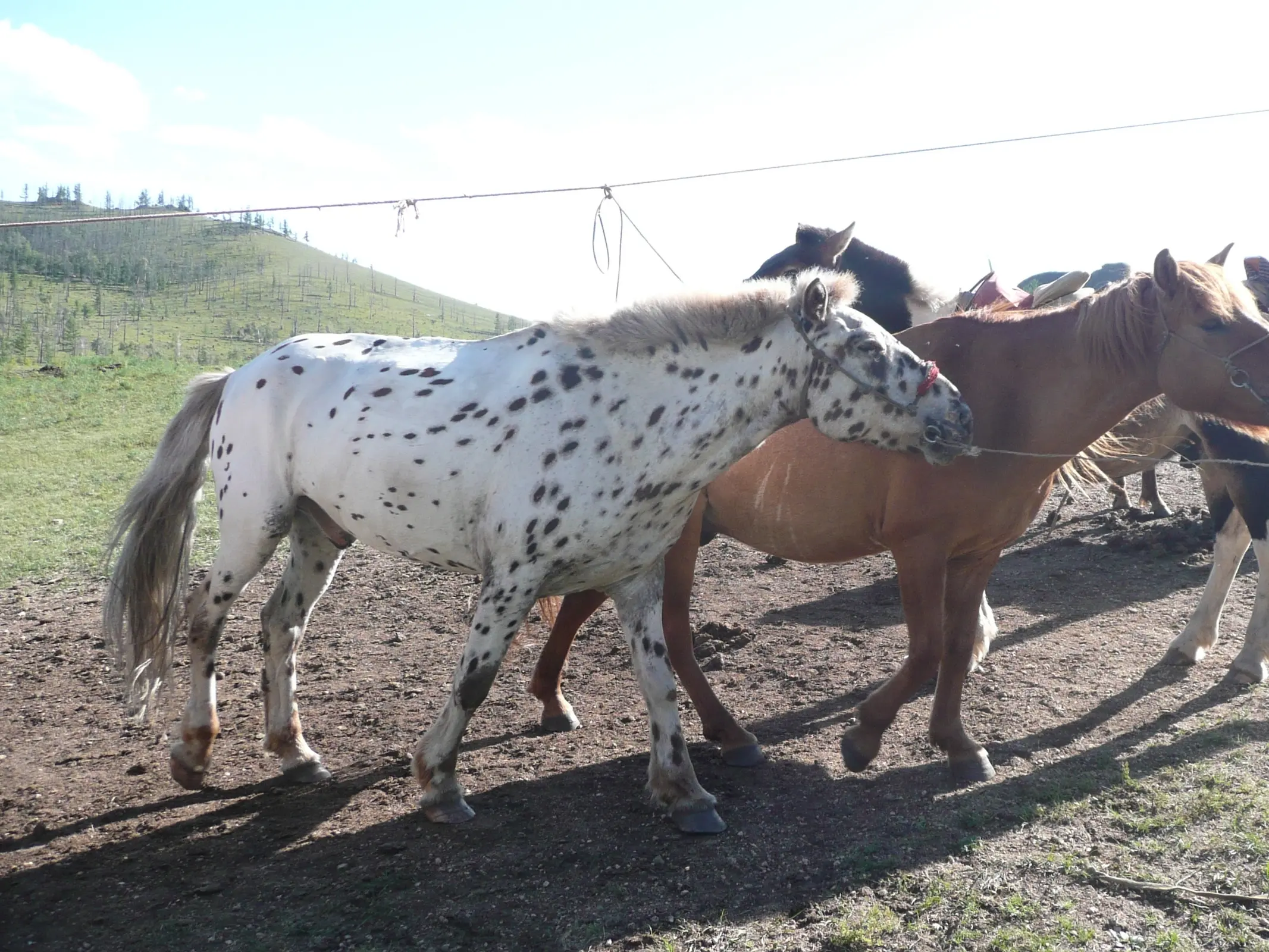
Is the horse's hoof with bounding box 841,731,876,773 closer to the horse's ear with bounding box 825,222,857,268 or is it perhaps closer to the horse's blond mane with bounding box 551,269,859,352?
the horse's blond mane with bounding box 551,269,859,352

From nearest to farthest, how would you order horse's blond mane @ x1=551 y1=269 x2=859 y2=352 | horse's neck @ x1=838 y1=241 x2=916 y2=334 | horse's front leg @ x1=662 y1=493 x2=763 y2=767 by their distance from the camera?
horse's blond mane @ x1=551 y1=269 x2=859 y2=352
horse's front leg @ x1=662 y1=493 x2=763 y2=767
horse's neck @ x1=838 y1=241 x2=916 y2=334

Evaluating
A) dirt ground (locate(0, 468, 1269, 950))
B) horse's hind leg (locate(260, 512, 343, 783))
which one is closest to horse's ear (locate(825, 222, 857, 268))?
dirt ground (locate(0, 468, 1269, 950))

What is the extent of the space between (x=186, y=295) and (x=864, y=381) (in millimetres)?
95619

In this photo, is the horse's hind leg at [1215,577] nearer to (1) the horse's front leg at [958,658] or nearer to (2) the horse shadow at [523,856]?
(2) the horse shadow at [523,856]

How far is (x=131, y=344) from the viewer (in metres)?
49.3

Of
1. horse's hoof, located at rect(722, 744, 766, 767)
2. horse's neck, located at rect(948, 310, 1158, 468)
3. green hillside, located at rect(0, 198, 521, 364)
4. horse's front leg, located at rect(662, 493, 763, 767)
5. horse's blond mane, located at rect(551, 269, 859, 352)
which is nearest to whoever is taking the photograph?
horse's blond mane, located at rect(551, 269, 859, 352)

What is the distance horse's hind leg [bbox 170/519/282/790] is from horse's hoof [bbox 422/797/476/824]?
1189mm

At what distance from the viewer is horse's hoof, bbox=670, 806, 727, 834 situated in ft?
12.3

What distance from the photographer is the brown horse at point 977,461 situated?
3.94m

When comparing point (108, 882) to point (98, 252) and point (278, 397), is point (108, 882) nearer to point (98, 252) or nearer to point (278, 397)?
point (278, 397)

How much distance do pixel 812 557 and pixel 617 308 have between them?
5.84 ft

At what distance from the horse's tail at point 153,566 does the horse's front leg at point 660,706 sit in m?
2.23

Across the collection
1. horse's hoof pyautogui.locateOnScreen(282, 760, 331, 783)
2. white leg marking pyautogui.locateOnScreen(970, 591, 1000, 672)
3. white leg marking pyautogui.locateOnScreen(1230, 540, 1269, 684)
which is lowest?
horse's hoof pyautogui.locateOnScreen(282, 760, 331, 783)

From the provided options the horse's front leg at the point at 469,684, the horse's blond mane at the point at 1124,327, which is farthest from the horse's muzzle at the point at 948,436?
the horse's front leg at the point at 469,684
